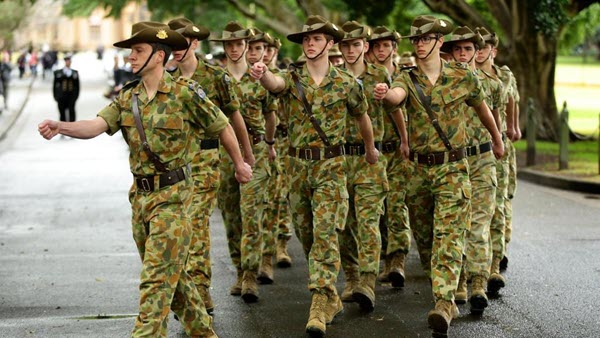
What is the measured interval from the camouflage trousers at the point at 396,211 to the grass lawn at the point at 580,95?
14.5 metres

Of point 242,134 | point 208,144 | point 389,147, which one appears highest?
point 242,134

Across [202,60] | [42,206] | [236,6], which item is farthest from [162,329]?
[236,6]

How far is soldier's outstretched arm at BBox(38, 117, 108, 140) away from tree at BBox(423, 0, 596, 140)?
1821 cm

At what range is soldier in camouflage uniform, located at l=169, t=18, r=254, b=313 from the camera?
8562 millimetres

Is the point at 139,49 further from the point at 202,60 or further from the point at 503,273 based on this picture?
the point at 503,273

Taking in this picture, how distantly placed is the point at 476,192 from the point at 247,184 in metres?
1.77

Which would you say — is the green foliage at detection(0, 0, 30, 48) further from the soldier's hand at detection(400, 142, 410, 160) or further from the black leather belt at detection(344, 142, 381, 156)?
the soldier's hand at detection(400, 142, 410, 160)

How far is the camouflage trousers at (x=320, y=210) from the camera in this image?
8.42m

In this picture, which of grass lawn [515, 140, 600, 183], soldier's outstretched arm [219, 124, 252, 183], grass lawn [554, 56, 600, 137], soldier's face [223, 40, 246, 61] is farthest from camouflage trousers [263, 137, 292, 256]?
grass lawn [554, 56, 600, 137]

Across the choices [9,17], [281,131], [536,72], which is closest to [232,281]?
[281,131]

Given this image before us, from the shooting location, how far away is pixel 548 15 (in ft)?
78.3

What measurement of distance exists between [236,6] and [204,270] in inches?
1270

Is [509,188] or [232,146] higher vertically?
[232,146]

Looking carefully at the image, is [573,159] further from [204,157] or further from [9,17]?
[9,17]
